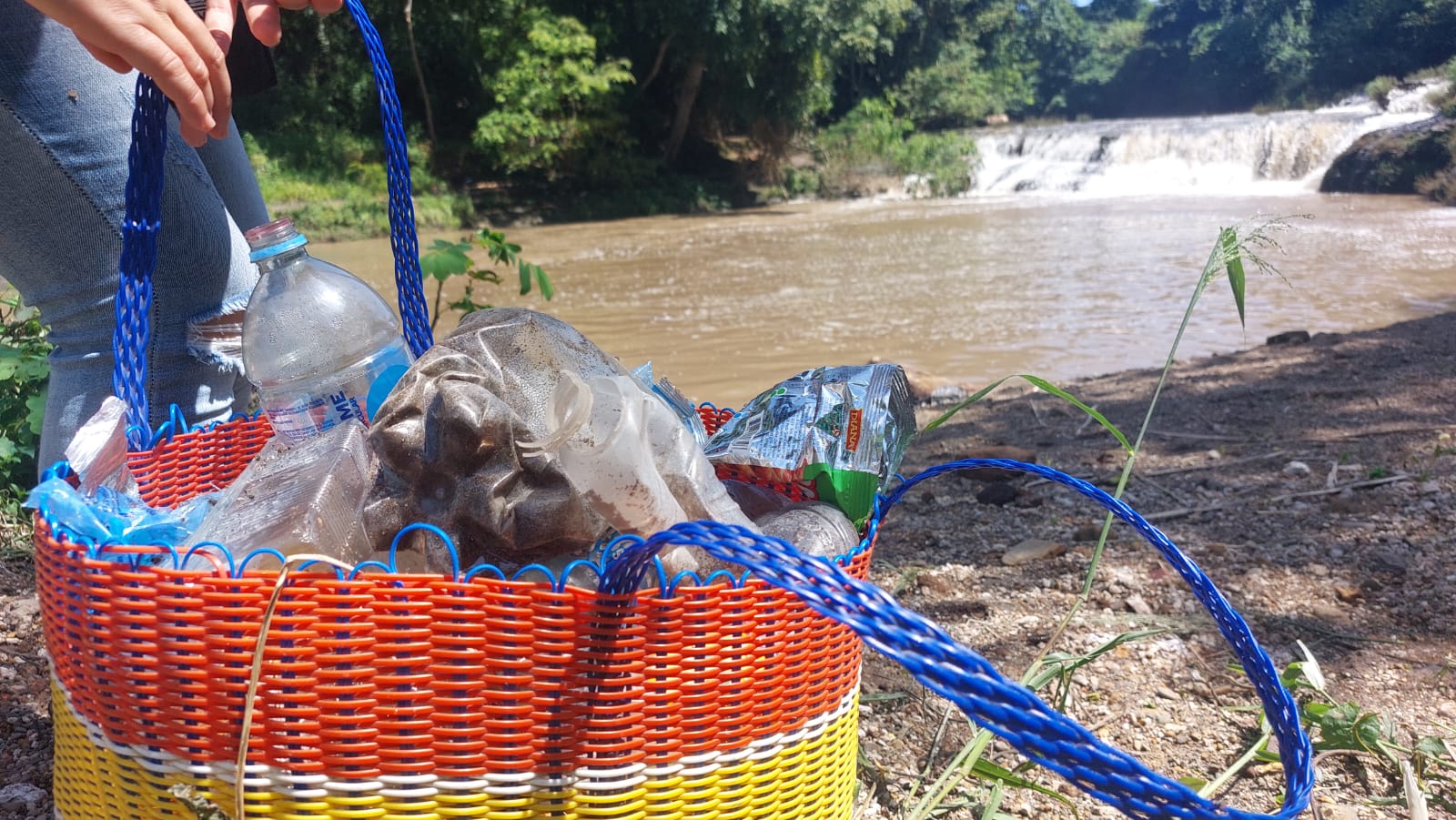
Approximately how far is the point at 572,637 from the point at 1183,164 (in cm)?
1895

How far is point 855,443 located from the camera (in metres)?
1.21

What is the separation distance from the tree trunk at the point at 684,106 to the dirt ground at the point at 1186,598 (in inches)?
→ 658

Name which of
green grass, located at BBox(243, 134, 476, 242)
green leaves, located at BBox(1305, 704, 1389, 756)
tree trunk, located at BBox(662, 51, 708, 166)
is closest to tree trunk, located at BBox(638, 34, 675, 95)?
tree trunk, located at BBox(662, 51, 708, 166)

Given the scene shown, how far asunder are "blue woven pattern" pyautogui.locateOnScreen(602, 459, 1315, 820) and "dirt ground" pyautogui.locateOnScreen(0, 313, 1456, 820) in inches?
25.9

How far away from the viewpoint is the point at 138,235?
48.5 inches

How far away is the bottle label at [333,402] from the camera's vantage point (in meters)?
1.25

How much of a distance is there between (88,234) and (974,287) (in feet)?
25.0

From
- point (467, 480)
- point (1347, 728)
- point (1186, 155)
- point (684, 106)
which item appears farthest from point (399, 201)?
point (684, 106)

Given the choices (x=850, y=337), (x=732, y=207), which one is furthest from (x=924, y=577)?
(x=732, y=207)

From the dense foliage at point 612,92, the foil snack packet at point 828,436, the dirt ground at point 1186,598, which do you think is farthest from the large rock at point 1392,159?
the foil snack packet at point 828,436

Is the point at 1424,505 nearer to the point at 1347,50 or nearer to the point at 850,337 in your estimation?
the point at 850,337

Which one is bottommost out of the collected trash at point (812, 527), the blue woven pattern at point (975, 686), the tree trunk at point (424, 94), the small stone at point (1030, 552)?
the small stone at point (1030, 552)

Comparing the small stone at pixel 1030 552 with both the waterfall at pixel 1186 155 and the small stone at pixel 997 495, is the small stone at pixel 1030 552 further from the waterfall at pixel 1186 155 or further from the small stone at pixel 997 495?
the waterfall at pixel 1186 155

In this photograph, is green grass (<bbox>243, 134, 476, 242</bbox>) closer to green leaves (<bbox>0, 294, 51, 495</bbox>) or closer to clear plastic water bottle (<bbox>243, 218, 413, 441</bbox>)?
green leaves (<bbox>0, 294, 51, 495</bbox>)
